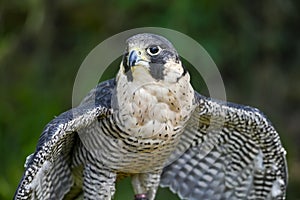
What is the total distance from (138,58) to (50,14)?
3.31 metres

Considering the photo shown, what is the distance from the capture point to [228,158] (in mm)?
4266

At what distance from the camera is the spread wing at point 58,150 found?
3498mm

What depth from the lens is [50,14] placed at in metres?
6.72

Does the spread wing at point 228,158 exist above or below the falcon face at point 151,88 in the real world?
above

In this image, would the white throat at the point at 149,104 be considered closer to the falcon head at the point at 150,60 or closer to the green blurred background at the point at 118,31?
the falcon head at the point at 150,60

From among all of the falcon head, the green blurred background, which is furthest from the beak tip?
the green blurred background

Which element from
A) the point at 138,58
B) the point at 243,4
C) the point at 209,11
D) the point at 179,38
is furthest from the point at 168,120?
the point at 243,4

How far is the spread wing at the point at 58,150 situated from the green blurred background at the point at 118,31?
A: 1848 millimetres

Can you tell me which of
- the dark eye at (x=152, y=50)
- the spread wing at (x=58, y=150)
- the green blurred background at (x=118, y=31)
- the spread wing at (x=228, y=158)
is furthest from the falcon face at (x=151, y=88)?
the green blurred background at (x=118, y=31)

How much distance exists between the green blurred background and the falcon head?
2.26 metres

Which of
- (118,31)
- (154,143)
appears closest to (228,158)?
(154,143)

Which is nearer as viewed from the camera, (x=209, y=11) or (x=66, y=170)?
(x=66, y=170)

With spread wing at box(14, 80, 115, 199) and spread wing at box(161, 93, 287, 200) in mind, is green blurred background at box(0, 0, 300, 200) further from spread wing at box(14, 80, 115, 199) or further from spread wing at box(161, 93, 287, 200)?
spread wing at box(14, 80, 115, 199)

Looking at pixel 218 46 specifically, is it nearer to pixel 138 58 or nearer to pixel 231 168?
pixel 231 168
